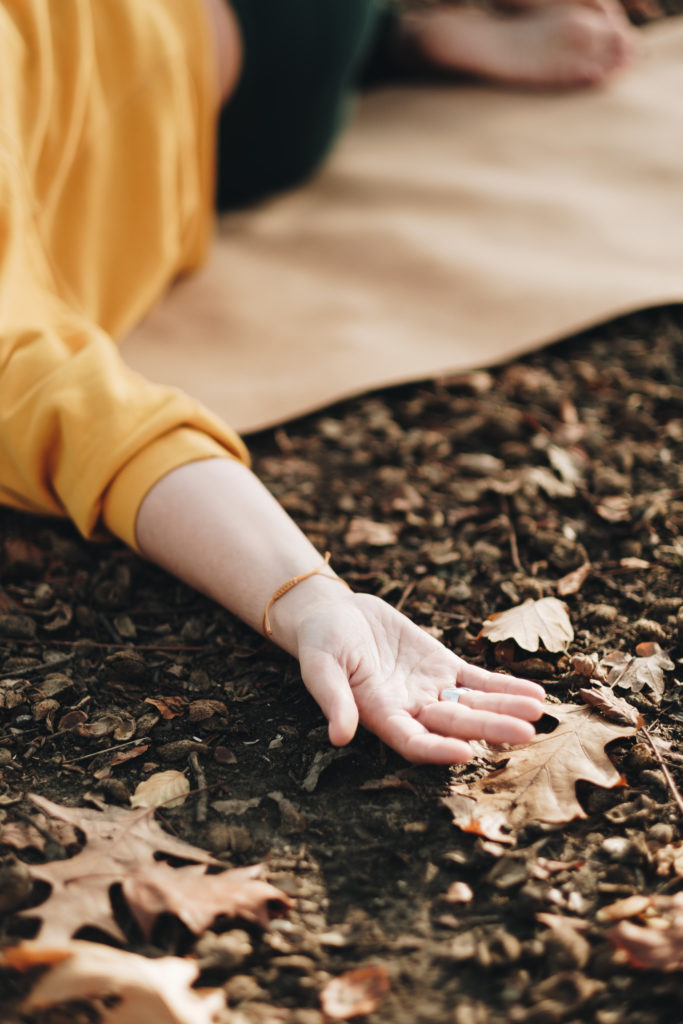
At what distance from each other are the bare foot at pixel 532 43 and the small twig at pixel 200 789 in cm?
280

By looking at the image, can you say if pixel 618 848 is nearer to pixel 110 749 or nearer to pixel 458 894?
pixel 458 894

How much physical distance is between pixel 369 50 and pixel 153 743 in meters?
2.89

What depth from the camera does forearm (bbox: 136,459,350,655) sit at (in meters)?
1.39

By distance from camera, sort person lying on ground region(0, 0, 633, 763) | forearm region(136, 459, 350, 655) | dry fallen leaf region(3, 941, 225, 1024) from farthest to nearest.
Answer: forearm region(136, 459, 350, 655), person lying on ground region(0, 0, 633, 763), dry fallen leaf region(3, 941, 225, 1024)

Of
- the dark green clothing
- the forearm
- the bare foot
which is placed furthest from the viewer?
the bare foot

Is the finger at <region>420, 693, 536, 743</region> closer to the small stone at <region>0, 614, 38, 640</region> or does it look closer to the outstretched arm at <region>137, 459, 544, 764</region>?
the outstretched arm at <region>137, 459, 544, 764</region>

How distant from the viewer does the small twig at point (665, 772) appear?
126cm

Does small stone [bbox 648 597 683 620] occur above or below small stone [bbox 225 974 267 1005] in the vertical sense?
above

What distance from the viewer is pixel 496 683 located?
4.16ft

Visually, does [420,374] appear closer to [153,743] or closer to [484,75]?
[153,743]

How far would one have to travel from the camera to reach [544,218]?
272 cm

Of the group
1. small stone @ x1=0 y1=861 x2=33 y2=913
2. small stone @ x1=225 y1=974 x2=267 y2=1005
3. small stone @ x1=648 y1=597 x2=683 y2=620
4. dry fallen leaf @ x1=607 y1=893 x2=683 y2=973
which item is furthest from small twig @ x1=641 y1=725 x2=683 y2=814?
small stone @ x1=0 y1=861 x2=33 y2=913

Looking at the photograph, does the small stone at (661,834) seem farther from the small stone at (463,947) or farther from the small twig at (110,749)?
the small twig at (110,749)

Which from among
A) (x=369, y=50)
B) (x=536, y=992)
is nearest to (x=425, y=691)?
(x=536, y=992)
